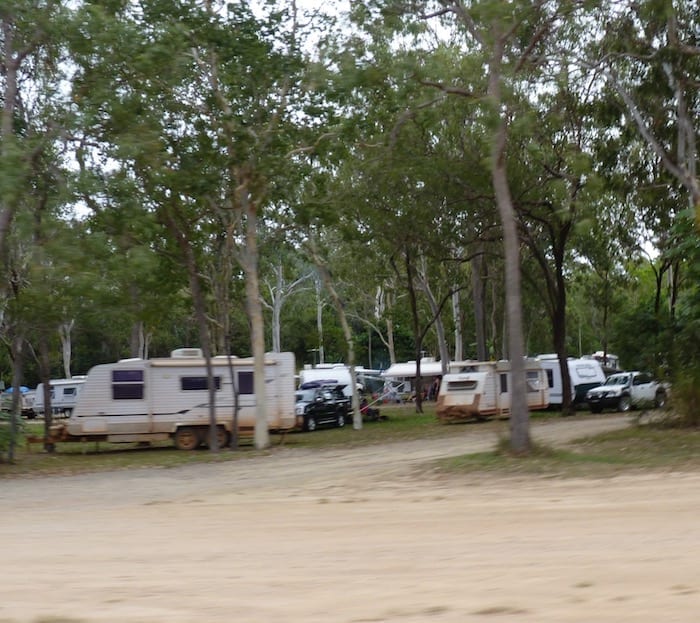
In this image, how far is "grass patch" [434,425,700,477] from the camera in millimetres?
17328

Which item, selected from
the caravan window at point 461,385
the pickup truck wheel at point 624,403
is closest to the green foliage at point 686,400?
the caravan window at point 461,385

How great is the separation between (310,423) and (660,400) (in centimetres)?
1592

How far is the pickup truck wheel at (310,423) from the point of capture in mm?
38406

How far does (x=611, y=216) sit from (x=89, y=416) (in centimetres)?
2175

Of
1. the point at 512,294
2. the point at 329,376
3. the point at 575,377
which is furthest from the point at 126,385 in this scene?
the point at 329,376

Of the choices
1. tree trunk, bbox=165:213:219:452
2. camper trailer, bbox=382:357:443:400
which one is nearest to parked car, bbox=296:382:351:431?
tree trunk, bbox=165:213:219:452

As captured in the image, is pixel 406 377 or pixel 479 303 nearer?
pixel 479 303

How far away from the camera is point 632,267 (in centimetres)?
4997

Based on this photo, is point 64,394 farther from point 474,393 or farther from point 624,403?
point 624,403

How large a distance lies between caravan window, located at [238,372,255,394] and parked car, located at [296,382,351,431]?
6.69m

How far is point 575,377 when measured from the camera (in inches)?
1724

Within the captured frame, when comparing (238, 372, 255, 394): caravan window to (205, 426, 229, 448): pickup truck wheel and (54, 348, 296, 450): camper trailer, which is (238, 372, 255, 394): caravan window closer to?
(54, 348, 296, 450): camper trailer

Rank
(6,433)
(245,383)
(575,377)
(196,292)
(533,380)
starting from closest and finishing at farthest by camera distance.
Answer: (6,433), (196,292), (245,383), (533,380), (575,377)

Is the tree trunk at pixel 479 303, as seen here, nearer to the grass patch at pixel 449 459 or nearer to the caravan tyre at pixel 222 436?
the grass patch at pixel 449 459
